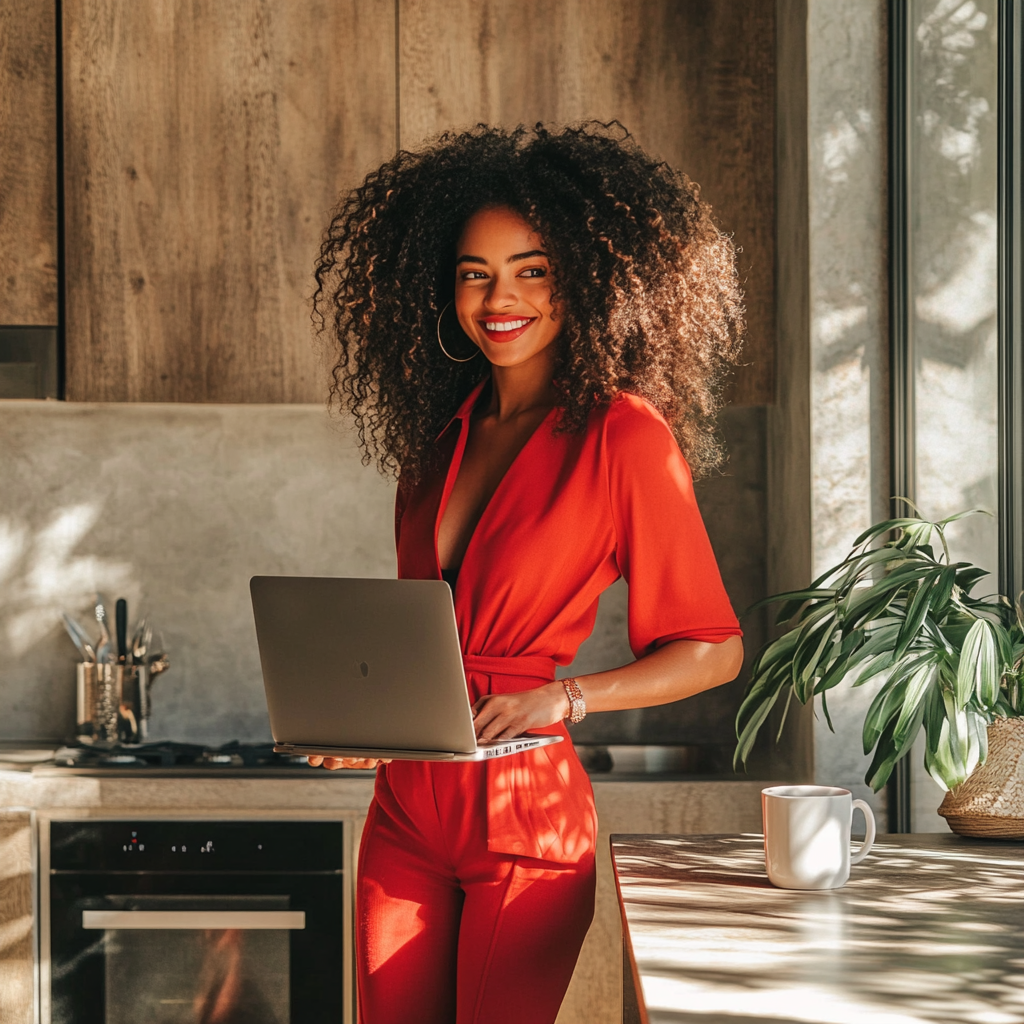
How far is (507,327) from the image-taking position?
151cm

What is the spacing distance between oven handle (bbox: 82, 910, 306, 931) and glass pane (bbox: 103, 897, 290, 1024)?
2 cm

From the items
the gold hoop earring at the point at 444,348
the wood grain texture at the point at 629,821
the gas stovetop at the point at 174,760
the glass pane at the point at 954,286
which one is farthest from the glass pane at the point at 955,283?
the gas stovetop at the point at 174,760

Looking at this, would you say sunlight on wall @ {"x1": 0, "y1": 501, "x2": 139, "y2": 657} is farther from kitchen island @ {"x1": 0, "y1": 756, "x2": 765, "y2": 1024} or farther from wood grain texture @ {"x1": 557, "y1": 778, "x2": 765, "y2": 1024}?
wood grain texture @ {"x1": 557, "y1": 778, "x2": 765, "y2": 1024}

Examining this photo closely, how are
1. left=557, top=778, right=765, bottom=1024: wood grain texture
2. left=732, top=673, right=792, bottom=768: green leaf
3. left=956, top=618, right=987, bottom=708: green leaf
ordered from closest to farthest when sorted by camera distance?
left=956, top=618, right=987, bottom=708: green leaf → left=732, top=673, right=792, bottom=768: green leaf → left=557, top=778, right=765, bottom=1024: wood grain texture

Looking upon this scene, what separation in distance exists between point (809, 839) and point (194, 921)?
1.56 metres

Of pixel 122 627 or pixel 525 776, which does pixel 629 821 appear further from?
pixel 122 627

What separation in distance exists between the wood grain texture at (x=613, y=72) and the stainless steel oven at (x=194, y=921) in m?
1.40

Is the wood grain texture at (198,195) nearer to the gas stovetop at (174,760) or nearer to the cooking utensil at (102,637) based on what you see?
the cooking utensil at (102,637)

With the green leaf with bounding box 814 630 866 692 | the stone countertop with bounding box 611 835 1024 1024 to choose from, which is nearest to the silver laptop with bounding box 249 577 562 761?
the stone countertop with bounding box 611 835 1024 1024

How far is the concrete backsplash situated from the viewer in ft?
9.82

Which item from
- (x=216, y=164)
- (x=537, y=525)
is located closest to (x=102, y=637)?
(x=216, y=164)

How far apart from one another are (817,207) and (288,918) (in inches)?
67.2

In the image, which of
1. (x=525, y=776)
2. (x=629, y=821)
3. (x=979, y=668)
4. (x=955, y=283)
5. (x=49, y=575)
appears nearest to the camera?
(x=525, y=776)

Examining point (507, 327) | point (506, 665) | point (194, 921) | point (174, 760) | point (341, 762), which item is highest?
point (507, 327)
